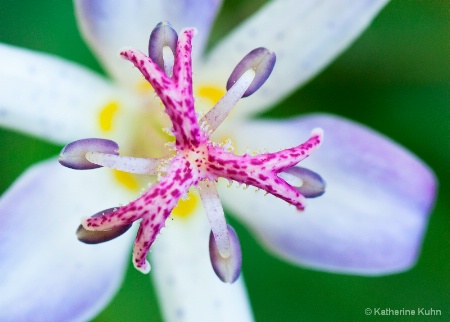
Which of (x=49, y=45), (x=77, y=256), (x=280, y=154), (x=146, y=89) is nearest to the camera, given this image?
(x=280, y=154)

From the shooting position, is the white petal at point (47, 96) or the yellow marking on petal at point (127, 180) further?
the yellow marking on petal at point (127, 180)

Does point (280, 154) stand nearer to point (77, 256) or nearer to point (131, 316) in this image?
point (77, 256)

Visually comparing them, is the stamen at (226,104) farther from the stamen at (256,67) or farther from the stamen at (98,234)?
the stamen at (98,234)

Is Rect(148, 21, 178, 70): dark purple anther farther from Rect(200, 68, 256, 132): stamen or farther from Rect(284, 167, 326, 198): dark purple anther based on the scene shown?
Rect(284, 167, 326, 198): dark purple anther

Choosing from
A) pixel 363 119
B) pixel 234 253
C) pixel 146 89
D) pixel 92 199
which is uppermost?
pixel 363 119

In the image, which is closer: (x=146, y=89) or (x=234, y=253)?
(x=234, y=253)

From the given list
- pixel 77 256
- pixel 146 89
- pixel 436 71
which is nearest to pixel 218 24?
pixel 146 89

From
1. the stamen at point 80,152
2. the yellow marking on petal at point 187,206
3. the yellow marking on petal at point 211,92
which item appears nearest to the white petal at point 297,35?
the yellow marking on petal at point 211,92

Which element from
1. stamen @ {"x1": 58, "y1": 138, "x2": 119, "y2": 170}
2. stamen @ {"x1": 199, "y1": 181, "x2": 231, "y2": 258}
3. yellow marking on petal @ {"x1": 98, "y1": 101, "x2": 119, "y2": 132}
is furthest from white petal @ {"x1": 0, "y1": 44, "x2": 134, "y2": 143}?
stamen @ {"x1": 199, "y1": 181, "x2": 231, "y2": 258}
